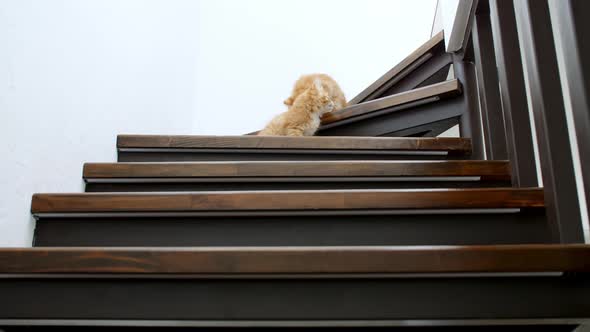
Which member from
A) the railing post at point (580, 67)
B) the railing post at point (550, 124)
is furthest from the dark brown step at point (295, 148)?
the railing post at point (580, 67)

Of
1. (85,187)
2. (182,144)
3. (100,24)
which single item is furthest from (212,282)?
(100,24)

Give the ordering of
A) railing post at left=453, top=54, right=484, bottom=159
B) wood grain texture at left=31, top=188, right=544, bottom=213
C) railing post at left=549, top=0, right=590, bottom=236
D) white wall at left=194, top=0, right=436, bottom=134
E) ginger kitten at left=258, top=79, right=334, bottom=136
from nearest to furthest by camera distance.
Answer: railing post at left=549, top=0, right=590, bottom=236
wood grain texture at left=31, top=188, right=544, bottom=213
railing post at left=453, top=54, right=484, bottom=159
ginger kitten at left=258, top=79, right=334, bottom=136
white wall at left=194, top=0, right=436, bottom=134

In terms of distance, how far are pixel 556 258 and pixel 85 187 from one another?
1.24 meters

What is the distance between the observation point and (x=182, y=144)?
165cm

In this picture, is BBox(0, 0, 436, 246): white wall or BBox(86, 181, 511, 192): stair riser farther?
BBox(86, 181, 511, 192): stair riser

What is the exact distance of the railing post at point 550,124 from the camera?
2.72 ft

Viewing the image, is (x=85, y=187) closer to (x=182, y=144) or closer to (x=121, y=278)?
(x=182, y=144)

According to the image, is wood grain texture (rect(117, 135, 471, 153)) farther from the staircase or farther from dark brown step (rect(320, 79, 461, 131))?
dark brown step (rect(320, 79, 461, 131))

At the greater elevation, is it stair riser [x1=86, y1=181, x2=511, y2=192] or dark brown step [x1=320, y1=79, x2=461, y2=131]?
dark brown step [x1=320, y1=79, x2=461, y2=131]

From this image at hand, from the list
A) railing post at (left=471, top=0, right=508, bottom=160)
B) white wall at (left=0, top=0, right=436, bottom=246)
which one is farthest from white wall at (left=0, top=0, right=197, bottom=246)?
railing post at (left=471, top=0, right=508, bottom=160)

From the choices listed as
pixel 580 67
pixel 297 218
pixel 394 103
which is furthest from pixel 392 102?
pixel 580 67

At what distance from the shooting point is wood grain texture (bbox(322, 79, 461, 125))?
1.66m

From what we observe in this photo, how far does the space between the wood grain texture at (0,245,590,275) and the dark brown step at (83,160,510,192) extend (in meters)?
0.53

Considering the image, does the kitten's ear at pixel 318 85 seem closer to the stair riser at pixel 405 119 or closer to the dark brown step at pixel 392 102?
the dark brown step at pixel 392 102
